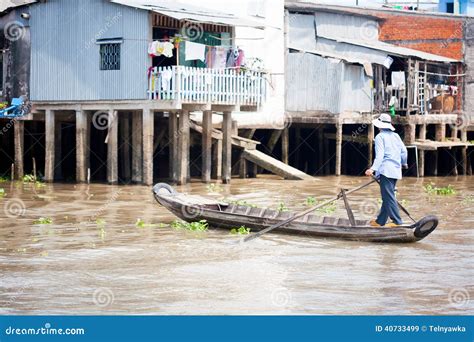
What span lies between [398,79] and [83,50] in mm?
11402

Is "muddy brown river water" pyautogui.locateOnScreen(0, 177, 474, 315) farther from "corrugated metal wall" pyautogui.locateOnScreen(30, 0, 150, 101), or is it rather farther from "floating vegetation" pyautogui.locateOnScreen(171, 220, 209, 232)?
"corrugated metal wall" pyautogui.locateOnScreen(30, 0, 150, 101)

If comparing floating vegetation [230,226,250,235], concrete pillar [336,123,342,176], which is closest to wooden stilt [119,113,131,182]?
concrete pillar [336,123,342,176]

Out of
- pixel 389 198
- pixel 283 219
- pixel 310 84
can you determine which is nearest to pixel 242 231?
pixel 283 219

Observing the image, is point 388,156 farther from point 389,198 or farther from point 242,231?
point 242,231

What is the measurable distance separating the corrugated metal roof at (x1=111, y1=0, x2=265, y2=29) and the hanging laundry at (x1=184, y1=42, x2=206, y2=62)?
0.74 m

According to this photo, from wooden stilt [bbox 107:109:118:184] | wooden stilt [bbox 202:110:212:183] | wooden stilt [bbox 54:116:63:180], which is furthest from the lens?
wooden stilt [bbox 54:116:63:180]

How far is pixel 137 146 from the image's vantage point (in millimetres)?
25969

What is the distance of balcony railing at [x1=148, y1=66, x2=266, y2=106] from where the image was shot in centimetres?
2442

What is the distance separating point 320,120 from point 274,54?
2417 millimetres

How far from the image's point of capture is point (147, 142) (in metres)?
25.0

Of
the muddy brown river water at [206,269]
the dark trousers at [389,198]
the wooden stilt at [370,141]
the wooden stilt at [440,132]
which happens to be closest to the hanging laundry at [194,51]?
the muddy brown river water at [206,269]

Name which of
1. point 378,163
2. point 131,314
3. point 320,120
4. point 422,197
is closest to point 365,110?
point 320,120
